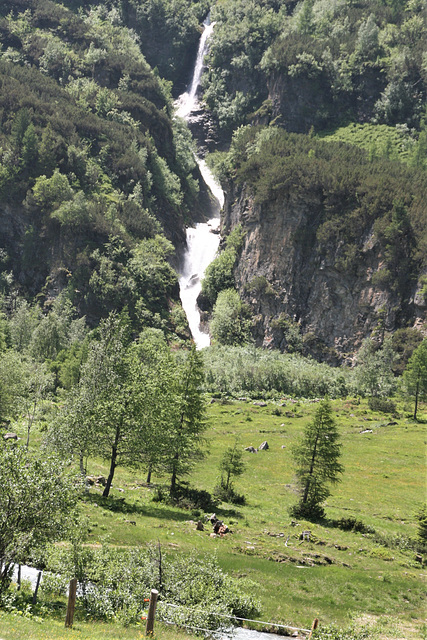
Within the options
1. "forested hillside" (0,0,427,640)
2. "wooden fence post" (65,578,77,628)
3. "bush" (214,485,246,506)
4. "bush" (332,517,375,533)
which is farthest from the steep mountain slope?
"wooden fence post" (65,578,77,628)

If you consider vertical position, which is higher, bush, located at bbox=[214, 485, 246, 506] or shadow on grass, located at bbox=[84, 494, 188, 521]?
shadow on grass, located at bbox=[84, 494, 188, 521]

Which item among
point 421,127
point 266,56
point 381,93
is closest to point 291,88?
point 266,56

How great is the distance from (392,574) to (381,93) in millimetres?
184118

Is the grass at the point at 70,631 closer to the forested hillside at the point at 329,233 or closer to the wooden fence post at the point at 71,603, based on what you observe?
the wooden fence post at the point at 71,603

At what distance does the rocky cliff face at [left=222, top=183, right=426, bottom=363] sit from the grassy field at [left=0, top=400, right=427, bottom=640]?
163 feet

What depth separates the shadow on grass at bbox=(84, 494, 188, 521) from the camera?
39844 mm

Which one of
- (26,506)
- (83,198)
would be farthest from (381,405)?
(83,198)

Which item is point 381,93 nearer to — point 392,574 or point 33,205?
point 33,205

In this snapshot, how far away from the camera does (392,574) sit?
1363 inches

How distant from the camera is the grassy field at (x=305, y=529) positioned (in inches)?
1118

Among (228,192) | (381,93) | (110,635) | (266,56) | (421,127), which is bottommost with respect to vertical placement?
(110,635)

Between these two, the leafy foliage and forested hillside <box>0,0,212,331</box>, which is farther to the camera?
forested hillside <box>0,0,212,331</box>

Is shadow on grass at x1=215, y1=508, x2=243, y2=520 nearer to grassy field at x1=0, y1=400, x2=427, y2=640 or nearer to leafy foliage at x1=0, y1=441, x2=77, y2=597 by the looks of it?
grassy field at x1=0, y1=400, x2=427, y2=640

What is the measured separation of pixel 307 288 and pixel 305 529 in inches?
3813
